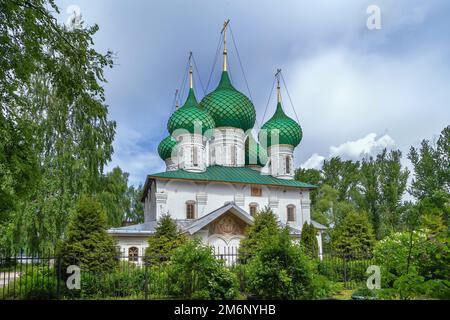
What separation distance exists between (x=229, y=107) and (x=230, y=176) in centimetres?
494

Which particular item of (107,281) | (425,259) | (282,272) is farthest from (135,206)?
(425,259)

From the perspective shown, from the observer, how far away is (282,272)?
9.80m

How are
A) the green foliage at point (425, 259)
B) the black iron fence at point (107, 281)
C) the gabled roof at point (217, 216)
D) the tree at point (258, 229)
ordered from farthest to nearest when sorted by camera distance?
1. the gabled roof at point (217, 216)
2. the tree at point (258, 229)
3. the black iron fence at point (107, 281)
4. the green foliage at point (425, 259)

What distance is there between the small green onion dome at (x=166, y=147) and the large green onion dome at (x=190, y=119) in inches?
25.2

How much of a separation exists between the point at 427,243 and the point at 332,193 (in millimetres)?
28465

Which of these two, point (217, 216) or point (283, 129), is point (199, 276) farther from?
point (283, 129)

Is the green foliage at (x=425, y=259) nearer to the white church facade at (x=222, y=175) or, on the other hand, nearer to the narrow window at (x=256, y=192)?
the white church facade at (x=222, y=175)

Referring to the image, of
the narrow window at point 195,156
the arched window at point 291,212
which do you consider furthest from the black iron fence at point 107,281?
the narrow window at point 195,156

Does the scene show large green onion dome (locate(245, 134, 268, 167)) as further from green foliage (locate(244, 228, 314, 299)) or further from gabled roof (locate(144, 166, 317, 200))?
green foliage (locate(244, 228, 314, 299))

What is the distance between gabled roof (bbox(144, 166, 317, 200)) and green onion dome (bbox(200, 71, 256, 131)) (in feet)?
10.2

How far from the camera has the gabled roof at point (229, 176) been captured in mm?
21503

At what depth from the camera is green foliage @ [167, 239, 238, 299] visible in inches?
387
